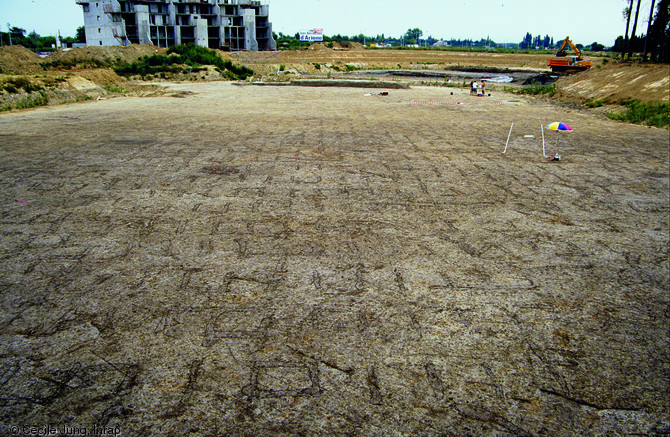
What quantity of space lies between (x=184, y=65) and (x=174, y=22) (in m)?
40.4

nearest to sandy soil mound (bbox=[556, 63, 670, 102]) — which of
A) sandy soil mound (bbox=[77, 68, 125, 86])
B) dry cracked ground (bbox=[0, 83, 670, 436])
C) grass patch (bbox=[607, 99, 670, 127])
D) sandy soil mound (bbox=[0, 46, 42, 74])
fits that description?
grass patch (bbox=[607, 99, 670, 127])

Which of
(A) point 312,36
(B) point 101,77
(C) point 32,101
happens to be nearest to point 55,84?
(C) point 32,101

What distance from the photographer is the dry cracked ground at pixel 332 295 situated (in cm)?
300

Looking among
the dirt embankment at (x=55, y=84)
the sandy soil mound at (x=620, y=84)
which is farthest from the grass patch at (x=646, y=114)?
the dirt embankment at (x=55, y=84)

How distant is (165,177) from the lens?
785cm

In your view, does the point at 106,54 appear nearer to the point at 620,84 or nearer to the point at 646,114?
the point at 620,84

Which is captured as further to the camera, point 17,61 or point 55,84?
point 17,61

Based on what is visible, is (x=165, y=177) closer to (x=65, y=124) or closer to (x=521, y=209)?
(x=521, y=209)

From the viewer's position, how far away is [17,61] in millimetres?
34219

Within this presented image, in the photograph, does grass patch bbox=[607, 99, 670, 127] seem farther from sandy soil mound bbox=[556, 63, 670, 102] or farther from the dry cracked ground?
the dry cracked ground

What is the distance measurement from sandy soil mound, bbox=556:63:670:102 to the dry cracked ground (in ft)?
41.6

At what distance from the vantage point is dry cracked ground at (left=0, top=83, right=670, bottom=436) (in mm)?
2998

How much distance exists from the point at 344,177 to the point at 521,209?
2.94m

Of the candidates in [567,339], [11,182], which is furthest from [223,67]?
[567,339]
